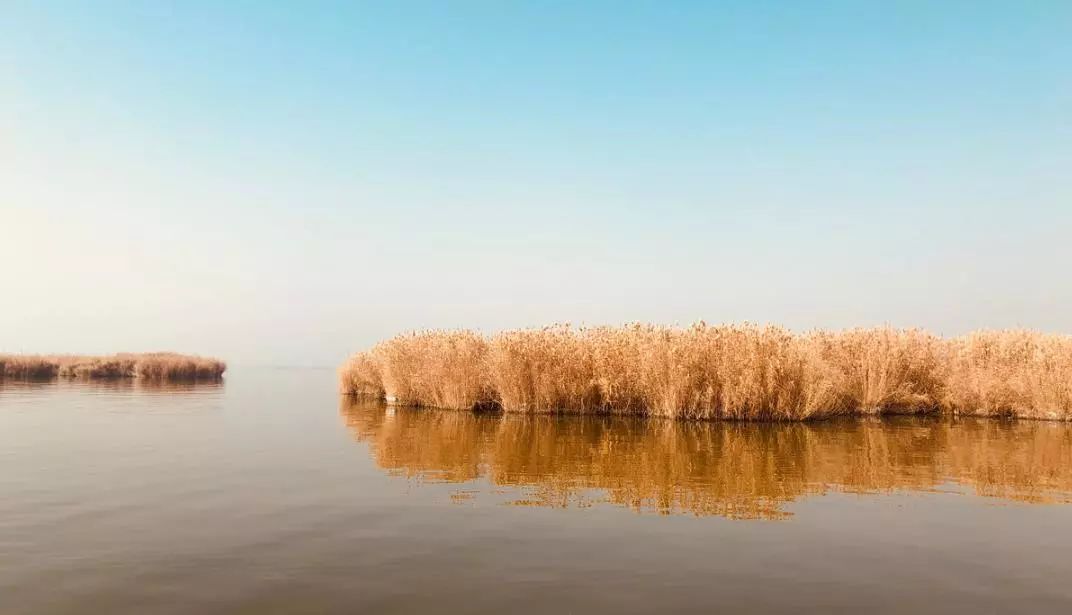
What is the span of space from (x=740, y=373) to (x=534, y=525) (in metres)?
12.2

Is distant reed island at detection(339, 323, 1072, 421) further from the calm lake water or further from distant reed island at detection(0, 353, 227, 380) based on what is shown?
distant reed island at detection(0, 353, 227, 380)

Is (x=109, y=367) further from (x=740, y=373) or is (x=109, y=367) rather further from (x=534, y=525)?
(x=534, y=525)

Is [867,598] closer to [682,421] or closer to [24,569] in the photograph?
[24,569]

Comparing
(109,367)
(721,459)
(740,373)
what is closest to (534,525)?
(721,459)

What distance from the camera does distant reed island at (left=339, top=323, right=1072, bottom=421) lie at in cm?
1788

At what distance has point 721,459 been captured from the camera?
11.2m

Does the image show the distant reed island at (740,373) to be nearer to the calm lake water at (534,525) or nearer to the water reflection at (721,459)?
the water reflection at (721,459)

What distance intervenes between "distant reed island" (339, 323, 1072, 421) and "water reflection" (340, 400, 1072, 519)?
4.13 ft

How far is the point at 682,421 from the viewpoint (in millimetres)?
17688

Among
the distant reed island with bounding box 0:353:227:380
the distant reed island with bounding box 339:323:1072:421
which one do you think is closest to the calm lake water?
the distant reed island with bounding box 339:323:1072:421

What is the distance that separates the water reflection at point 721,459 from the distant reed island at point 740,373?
1260mm

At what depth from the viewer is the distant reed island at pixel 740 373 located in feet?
58.6

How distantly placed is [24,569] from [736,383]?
15.9 m

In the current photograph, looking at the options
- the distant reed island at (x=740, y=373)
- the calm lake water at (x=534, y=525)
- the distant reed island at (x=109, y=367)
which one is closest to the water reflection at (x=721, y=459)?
the calm lake water at (x=534, y=525)
